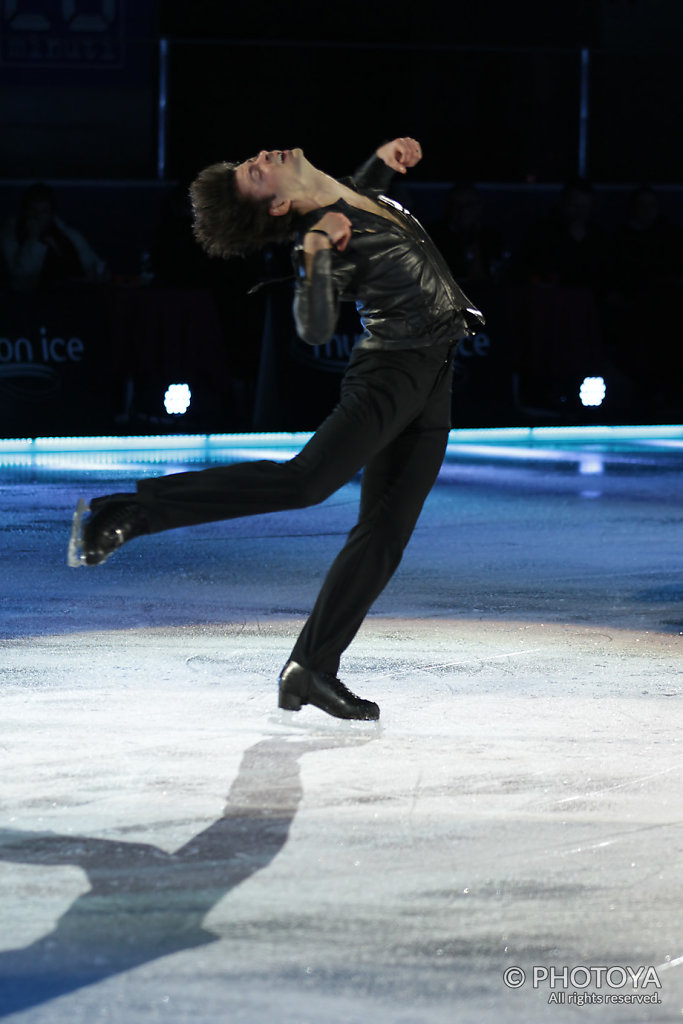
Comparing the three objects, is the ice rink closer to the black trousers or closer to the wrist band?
the black trousers

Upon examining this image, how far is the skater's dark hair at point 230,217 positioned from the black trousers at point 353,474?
437 millimetres

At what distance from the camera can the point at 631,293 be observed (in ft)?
47.2

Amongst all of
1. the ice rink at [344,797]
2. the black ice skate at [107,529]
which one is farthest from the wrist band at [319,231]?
the ice rink at [344,797]

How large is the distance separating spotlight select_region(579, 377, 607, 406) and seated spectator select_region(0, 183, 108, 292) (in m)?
4.06

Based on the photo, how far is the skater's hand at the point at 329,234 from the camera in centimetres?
443

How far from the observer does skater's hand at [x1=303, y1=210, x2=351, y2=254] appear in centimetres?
443

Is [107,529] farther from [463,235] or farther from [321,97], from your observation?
[321,97]

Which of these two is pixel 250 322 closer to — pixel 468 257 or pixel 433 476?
pixel 468 257

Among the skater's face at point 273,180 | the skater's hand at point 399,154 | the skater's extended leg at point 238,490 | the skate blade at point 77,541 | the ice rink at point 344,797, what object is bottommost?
the ice rink at point 344,797

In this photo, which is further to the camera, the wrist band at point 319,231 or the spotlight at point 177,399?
the spotlight at point 177,399

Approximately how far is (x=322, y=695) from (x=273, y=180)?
1464 millimetres

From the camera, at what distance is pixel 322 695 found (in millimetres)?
4891

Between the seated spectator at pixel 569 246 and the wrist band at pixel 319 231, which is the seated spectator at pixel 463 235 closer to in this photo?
the seated spectator at pixel 569 246

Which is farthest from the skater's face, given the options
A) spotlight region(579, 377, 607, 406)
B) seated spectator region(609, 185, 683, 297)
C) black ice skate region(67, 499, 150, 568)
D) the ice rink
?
seated spectator region(609, 185, 683, 297)
